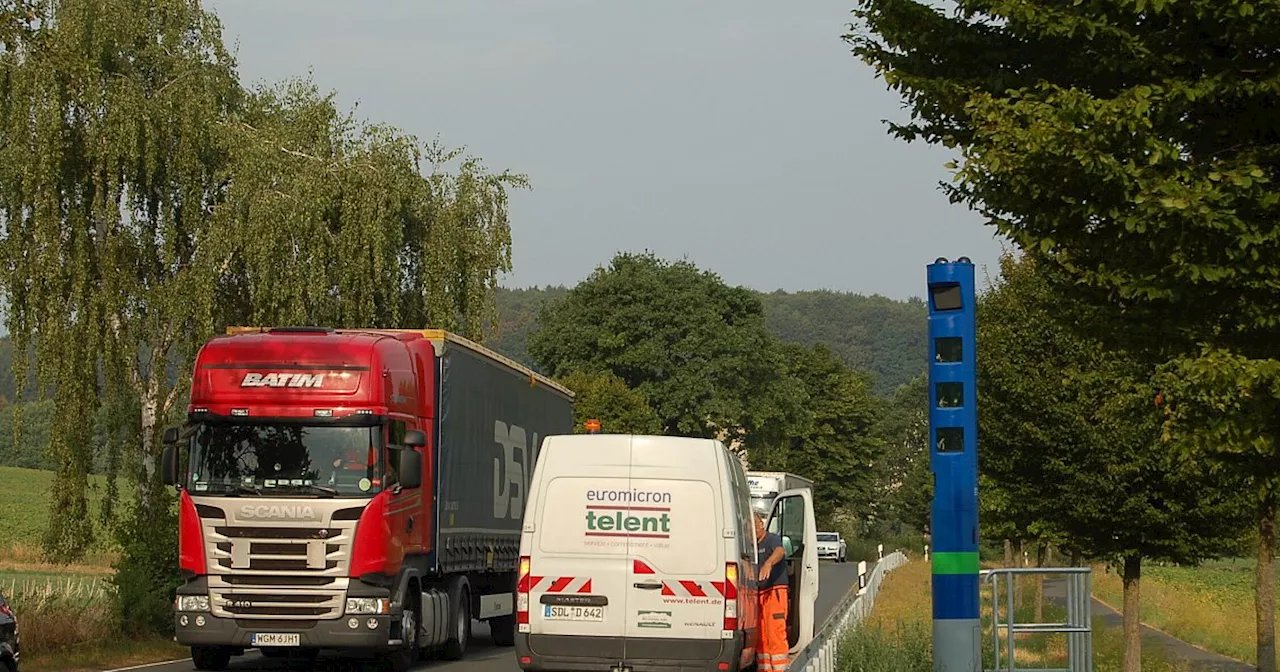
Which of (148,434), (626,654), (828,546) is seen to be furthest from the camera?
(828,546)

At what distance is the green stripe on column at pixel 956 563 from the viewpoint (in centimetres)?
1341

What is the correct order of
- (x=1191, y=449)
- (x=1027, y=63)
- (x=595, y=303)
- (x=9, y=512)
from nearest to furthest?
1. (x=1191, y=449)
2. (x=1027, y=63)
3. (x=9, y=512)
4. (x=595, y=303)

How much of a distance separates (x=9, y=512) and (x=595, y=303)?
30321 mm

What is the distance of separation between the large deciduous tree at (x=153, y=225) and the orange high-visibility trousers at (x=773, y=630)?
10.7 metres

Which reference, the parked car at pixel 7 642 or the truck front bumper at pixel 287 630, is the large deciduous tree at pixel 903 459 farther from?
the parked car at pixel 7 642

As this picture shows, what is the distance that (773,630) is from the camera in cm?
1836

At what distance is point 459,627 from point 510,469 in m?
3.22

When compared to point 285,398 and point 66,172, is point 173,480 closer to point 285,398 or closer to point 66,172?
point 285,398

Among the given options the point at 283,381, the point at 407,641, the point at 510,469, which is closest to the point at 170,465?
the point at 283,381

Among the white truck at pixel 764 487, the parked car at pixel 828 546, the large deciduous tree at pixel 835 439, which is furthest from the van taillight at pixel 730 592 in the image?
the large deciduous tree at pixel 835 439

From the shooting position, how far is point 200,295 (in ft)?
89.4

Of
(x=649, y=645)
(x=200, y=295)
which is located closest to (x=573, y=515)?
(x=649, y=645)

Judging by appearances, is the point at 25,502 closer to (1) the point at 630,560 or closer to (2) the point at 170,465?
(2) the point at 170,465

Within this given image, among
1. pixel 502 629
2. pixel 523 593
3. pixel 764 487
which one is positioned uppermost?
pixel 764 487
